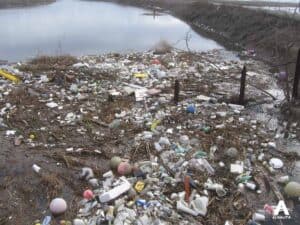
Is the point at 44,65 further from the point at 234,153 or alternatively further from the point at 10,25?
the point at 10,25

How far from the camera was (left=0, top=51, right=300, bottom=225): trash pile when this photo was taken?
310cm

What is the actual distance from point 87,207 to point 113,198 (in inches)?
9.7

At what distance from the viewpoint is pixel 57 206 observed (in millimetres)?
3041

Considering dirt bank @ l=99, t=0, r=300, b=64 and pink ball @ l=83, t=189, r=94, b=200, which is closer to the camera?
pink ball @ l=83, t=189, r=94, b=200

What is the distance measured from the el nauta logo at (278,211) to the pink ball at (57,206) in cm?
182

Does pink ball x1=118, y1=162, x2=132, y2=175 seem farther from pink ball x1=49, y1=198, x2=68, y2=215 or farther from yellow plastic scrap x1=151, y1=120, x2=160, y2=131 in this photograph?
yellow plastic scrap x1=151, y1=120, x2=160, y2=131

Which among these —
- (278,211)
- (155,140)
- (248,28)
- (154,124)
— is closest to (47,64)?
(154,124)

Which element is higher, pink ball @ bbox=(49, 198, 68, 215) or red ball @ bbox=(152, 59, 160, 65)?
red ball @ bbox=(152, 59, 160, 65)

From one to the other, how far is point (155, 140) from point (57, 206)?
1.64 m

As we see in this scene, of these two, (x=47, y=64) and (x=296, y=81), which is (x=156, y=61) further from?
(x=296, y=81)

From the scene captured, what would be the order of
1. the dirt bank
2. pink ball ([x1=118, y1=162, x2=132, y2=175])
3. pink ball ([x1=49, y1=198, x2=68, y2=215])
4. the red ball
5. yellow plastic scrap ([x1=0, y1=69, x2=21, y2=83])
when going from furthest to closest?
the dirt bank < the red ball < yellow plastic scrap ([x1=0, y1=69, x2=21, y2=83]) < pink ball ([x1=118, y1=162, x2=132, y2=175]) < pink ball ([x1=49, y1=198, x2=68, y2=215])

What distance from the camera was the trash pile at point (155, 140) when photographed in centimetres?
310

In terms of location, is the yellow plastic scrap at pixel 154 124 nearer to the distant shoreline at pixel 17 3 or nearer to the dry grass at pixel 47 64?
the dry grass at pixel 47 64

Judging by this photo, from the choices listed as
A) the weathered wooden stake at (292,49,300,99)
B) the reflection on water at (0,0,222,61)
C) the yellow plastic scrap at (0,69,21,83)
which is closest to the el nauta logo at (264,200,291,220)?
the weathered wooden stake at (292,49,300,99)
